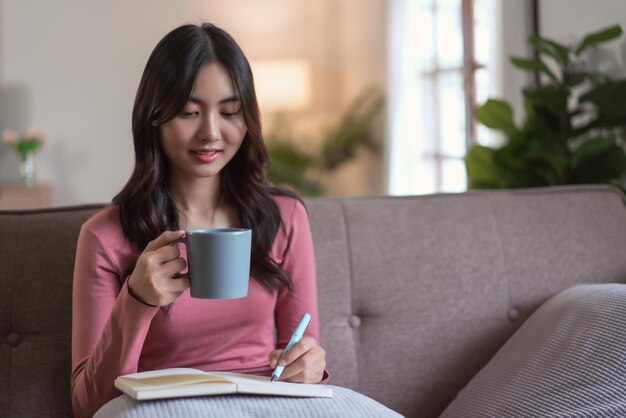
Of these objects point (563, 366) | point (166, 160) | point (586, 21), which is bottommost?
point (563, 366)

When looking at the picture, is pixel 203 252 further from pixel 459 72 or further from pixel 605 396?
pixel 459 72

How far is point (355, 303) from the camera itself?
1812 mm

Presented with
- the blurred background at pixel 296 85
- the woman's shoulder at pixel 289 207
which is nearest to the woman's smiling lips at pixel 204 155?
the woman's shoulder at pixel 289 207

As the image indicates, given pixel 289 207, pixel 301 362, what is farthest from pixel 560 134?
pixel 301 362

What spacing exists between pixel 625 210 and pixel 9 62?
4906 millimetres

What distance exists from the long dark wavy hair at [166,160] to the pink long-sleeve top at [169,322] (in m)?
0.03

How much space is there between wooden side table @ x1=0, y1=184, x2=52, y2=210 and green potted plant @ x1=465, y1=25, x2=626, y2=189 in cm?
318

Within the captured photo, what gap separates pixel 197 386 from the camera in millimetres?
1215

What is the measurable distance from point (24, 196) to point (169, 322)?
4.08 meters

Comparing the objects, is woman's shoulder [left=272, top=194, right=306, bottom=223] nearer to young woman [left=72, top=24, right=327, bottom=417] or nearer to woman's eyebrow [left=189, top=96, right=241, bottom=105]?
young woman [left=72, top=24, right=327, bottom=417]

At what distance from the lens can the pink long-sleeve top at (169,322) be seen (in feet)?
4.52

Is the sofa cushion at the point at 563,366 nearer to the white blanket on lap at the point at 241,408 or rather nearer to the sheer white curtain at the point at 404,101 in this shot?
the white blanket on lap at the point at 241,408

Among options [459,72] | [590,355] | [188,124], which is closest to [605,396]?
[590,355]

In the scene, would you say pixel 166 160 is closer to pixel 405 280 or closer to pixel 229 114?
pixel 229 114
